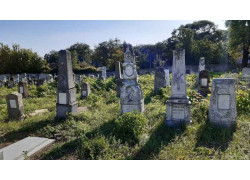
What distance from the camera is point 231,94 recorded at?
5520 mm

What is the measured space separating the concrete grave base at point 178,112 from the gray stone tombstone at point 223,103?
749 millimetres

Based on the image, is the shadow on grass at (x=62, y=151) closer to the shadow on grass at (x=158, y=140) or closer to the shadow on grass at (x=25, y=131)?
the shadow on grass at (x=158, y=140)

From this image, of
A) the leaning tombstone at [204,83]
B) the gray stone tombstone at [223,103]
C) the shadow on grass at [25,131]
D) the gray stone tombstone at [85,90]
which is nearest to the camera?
the gray stone tombstone at [223,103]

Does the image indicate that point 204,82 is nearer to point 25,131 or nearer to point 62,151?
point 62,151

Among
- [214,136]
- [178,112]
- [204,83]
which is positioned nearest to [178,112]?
[178,112]

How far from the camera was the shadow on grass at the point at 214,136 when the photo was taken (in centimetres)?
457

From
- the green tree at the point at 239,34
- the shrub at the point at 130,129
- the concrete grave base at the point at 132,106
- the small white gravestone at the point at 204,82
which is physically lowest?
the shrub at the point at 130,129

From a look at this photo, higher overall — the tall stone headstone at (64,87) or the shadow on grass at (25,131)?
the tall stone headstone at (64,87)

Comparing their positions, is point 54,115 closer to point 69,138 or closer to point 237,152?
point 69,138

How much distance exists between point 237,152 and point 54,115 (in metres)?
6.63

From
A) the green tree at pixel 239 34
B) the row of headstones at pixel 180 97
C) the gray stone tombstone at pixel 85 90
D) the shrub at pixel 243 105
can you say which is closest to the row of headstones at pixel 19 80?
the gray stone tombstone at pixel 85 90

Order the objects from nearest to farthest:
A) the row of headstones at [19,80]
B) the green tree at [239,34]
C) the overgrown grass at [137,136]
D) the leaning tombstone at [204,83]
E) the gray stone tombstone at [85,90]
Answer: the overgrown grass at [137,136]
the leaning tombstone at [204,83]
the gray stone tombstone at [85,90]
the row of headstones at [19,80]
the green tree at [239,34]

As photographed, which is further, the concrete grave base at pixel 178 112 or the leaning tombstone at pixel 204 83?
the leaning tombstone at pixel 204 83

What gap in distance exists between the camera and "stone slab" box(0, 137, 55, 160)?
4.52 metres
